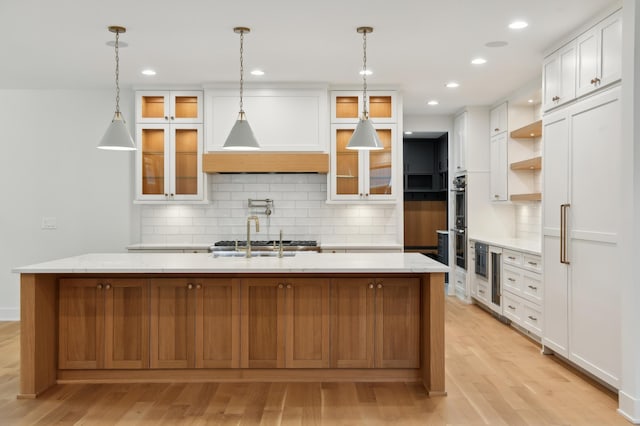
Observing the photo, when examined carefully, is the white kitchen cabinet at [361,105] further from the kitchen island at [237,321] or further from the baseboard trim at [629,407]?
the baseboard trim at [629,407]

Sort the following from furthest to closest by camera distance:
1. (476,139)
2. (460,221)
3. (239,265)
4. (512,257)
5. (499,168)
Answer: (460,221) → (476,139) → (499,168) → (512,257) → (239,265)

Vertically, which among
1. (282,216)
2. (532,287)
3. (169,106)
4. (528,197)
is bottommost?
(532,287)

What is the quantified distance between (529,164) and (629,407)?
10.7ft

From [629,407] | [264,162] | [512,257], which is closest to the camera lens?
[629,407]

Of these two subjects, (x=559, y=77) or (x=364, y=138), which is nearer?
(x=364, y=138)

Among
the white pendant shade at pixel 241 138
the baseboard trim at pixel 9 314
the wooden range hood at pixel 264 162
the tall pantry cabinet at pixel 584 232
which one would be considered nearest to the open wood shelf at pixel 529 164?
the tall pantry cabinet at pixel 584 232

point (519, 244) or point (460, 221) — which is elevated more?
point (460, 221)

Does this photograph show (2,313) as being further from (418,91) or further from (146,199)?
(418,91)

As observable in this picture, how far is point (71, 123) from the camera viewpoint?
627 centimetres

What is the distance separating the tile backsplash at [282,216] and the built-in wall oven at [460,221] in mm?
1352

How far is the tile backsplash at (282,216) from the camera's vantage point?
21.2ft

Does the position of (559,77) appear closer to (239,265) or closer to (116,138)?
(239,265)

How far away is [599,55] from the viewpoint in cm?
380

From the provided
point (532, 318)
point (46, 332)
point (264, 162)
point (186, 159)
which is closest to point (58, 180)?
point (186, 159)
